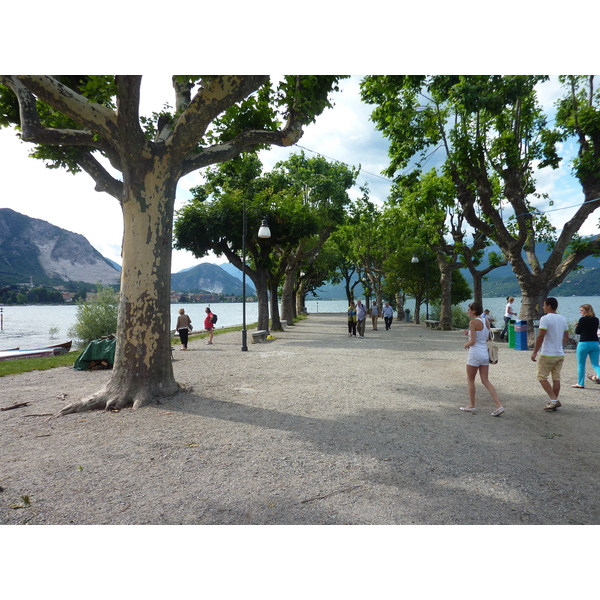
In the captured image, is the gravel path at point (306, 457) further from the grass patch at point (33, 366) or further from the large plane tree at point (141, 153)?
the grass patch at point (33, 366)

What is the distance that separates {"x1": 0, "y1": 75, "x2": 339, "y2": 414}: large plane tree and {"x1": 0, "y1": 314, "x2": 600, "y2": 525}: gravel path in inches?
32.9

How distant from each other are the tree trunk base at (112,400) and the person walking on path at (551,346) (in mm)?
6845

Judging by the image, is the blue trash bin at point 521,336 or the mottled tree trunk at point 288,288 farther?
the mottled tree trunk at point 288,288

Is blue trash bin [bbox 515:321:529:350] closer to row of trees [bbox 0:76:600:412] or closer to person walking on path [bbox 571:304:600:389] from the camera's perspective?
row of trees [bbox 0:76:600:412]

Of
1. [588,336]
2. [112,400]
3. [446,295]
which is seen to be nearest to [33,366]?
[112,400]

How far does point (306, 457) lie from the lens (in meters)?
4.70

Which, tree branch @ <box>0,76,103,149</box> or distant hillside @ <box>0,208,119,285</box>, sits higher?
distant hillside @ <box>0,208,119,285</box>

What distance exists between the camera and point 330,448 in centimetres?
500

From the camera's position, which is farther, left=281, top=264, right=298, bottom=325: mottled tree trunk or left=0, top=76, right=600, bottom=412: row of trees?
left=281, top=264, right=298, bottom=325: mottled tree trunk

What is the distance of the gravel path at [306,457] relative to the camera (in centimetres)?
344

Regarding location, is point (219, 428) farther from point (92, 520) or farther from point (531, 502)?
point (531, 502)

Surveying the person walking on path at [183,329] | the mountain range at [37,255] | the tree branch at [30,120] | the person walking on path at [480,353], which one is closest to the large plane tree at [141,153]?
the tree branch at [30,120]

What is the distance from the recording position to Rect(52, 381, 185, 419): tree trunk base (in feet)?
22.4

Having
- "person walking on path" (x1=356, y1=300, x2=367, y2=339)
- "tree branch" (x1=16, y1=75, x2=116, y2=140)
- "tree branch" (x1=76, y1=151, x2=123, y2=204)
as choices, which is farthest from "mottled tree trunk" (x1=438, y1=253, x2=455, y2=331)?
"tree branch" (x1=16, y1=75, x2=116, y2=140)
